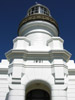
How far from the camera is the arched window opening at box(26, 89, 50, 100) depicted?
1457 cm

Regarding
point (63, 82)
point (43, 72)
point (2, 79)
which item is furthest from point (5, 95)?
point (63, 82)

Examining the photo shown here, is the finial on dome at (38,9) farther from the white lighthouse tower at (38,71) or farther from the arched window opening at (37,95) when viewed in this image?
the arched window opening at (37,95)

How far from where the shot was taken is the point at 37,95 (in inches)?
579

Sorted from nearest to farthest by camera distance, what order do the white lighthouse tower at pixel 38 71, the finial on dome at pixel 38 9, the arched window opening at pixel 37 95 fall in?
the white lighthouse tower at pixel 38 71 → the arched window opening at pixel 37 95 → the finial on dome at pixel 38 9

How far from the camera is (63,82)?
12.1m

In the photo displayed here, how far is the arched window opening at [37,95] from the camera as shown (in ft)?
47.8

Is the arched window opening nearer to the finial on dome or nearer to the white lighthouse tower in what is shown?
the white lighthouse tower

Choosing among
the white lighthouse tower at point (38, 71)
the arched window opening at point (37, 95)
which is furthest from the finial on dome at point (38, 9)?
the arched window opening at point (37, 95)

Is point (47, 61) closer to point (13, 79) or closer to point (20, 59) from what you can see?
point (20, 59)

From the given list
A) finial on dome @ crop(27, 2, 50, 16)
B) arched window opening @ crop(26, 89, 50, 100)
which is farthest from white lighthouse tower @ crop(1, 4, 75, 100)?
finial on dome @ crop(27, 2, 50, 16)

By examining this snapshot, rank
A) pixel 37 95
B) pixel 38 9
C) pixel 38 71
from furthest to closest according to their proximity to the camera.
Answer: pixel 38 9 → pixel 37 95 → pixel 38 71

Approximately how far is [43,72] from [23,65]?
1.53 meters

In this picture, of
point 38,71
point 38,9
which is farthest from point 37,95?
point 38,9

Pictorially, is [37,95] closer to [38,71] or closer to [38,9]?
[38,71]
